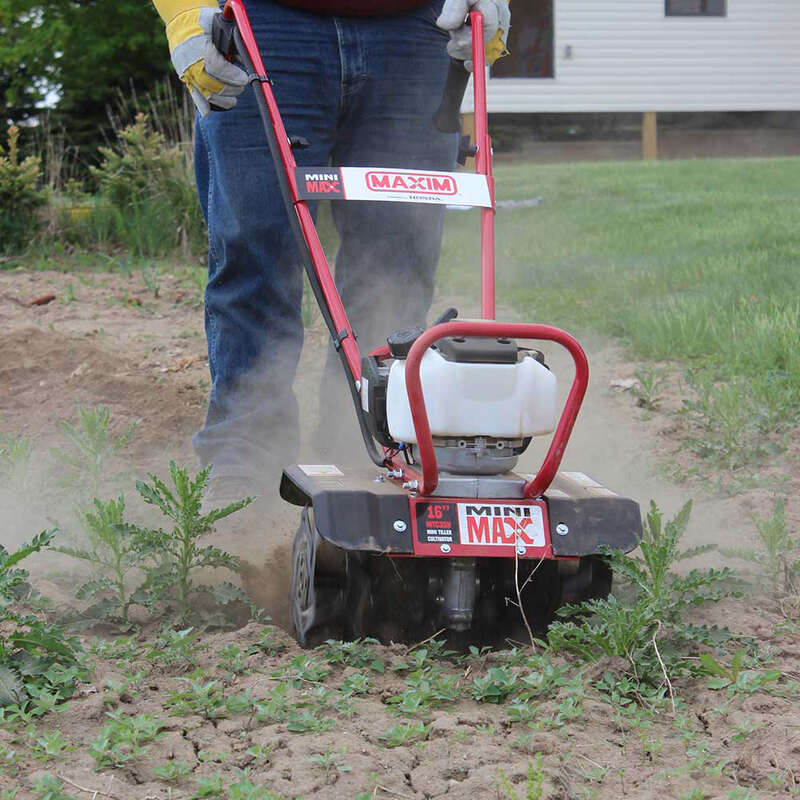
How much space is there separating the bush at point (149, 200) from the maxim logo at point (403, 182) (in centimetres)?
479

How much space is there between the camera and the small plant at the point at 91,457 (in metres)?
3.04

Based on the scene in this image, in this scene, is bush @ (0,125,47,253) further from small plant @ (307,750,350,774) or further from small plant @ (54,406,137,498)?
small plant @ (307,750,350,774)

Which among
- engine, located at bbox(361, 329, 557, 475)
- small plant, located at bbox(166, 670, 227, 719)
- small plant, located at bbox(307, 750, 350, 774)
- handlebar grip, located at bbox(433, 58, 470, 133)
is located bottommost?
small plant, located at bbox(166, 670, 227, 719)

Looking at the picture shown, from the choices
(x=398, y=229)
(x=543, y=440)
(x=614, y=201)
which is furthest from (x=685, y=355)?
(x=614, y=201)

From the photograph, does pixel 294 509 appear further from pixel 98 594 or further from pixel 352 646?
pixel 352 646

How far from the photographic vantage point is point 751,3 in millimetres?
15172

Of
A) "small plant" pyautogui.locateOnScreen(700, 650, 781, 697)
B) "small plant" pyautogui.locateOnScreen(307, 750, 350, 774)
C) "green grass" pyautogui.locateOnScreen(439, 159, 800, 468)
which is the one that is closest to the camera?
"small plant" pyautogui.locateOnScreen(307, 750, 350, 774)

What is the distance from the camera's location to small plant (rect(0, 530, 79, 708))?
185 cm

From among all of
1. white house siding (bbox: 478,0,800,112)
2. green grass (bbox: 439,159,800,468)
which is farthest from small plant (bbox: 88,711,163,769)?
white house siding (bbox: 478,0,800,112)

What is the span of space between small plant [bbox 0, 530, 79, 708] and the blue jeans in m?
0.98

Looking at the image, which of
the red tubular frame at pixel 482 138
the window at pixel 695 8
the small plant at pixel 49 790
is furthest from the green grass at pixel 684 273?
the window at pixel 695 8

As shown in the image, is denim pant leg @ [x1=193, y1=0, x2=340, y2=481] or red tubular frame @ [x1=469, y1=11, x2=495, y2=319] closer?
red tubular frame @ [x1=469, y1=11, x2=495, y2=319]

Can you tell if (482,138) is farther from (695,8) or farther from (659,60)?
(695,8)

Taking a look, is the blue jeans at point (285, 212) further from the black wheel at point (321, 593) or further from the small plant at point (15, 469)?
the black wheel at point (321, 593)
